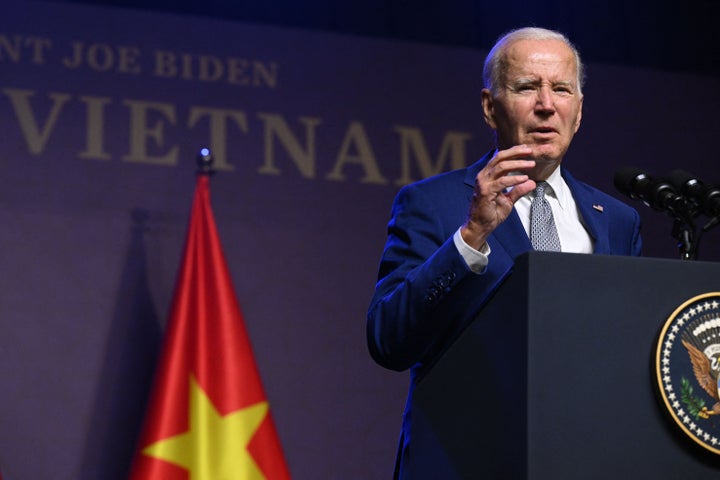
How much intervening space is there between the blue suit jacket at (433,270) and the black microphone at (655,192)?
126 mm

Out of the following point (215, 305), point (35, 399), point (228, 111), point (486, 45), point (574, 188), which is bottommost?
point (35, 399)

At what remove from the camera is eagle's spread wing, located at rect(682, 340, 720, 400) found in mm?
1536

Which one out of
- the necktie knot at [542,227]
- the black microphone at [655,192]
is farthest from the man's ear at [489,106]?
the black microphone at [655,192]

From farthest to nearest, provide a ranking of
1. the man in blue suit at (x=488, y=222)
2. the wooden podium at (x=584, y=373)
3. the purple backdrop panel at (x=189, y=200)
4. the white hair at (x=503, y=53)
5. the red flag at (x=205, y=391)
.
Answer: the purple backdrop panel at (x=189, y=200) < the red flag at (x=205, y=391) < the white hair at (x=503, y=53) < the man in blue suit at (x=488, y=222) < the wooden podium at (x=584, y=373)

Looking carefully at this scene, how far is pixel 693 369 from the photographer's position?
60.7 inches

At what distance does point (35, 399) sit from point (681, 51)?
3.01 meters

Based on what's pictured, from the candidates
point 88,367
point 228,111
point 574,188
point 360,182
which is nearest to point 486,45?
point 360,182

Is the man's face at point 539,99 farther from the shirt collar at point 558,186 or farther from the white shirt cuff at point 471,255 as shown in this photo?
the white shirt cuff at point 471,255

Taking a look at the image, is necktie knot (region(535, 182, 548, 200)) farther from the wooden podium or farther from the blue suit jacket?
the wooden podium

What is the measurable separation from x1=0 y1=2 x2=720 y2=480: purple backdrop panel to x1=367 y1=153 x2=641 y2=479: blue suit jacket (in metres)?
1.92

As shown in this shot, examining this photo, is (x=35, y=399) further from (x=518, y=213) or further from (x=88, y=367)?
(x=518, y=213)

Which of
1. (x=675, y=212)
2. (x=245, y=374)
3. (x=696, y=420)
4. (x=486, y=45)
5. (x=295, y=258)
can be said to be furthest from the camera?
(x=486, y=45)

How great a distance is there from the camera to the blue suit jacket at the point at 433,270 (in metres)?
1.83

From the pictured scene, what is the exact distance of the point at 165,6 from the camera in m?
4.18
